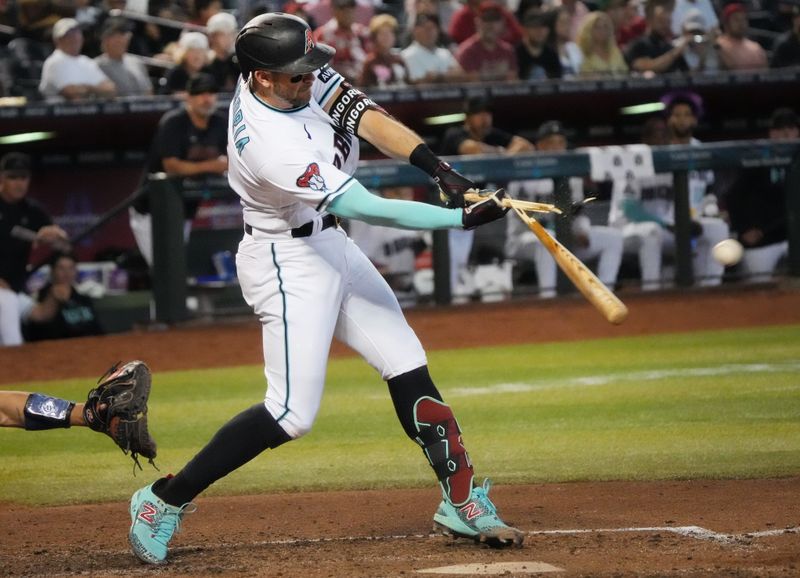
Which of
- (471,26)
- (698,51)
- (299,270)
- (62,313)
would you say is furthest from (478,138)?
(299,270)

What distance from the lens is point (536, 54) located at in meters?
12.6

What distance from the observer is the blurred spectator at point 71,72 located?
1060 cm

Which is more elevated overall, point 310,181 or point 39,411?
point 310,181

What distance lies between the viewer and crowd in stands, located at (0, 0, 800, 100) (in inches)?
434

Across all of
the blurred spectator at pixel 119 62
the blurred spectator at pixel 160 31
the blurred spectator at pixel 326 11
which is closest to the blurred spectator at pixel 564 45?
the blurred spectator at pixel 326 11

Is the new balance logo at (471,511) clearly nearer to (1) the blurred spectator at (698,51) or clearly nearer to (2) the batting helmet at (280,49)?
(2) the batting helmet at (280,49)

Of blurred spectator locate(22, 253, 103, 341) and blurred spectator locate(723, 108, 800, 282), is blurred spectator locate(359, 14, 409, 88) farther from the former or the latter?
blurred spectator locate(22, 253, 103, 341)

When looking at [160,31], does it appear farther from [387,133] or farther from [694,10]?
[387,133]

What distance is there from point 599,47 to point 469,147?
8.60 feet

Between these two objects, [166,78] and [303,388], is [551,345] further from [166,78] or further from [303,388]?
[303,388]

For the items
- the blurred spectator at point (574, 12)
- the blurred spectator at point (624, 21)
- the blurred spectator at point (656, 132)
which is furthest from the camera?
the blurred spectator at point (624, 21)

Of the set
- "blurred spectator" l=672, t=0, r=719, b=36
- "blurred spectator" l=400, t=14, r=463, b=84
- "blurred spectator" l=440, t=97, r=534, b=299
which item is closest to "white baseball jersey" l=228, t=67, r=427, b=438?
"blurred spectator" l=440, t=97, r=534, b=299

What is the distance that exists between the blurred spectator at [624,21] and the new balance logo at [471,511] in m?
9.97

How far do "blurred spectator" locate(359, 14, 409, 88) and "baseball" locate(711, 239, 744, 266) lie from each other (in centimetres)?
316
